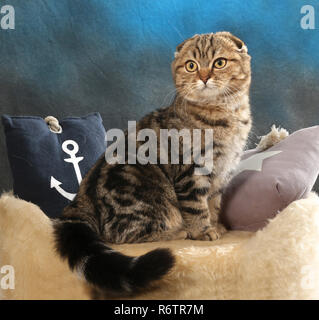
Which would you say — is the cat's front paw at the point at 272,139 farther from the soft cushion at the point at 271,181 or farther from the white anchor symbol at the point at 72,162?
the white anchor symbol at the point at 72,162

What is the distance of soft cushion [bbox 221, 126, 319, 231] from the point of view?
53.3 inches

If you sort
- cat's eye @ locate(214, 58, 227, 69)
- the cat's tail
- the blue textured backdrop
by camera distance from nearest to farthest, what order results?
the cat's tail → cat's eye @ locate(214, 58, 227, 69) → the blue textured backdrop

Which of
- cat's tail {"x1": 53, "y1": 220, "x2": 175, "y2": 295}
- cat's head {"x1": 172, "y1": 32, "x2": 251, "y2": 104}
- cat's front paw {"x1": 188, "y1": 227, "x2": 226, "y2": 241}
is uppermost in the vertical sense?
cat's head {"x1": 172, "y1": 32, "x2": 251, "y2": 104}

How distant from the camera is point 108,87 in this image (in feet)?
8.11

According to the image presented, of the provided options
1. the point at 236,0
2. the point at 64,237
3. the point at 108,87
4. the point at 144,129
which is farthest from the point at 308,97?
the point at 64,237

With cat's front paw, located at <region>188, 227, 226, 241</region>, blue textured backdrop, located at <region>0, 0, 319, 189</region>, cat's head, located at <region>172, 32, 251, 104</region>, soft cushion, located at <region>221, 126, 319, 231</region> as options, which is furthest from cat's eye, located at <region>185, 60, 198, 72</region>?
blue textured backdrop, located at <region>0, 0, 319, 189</region>

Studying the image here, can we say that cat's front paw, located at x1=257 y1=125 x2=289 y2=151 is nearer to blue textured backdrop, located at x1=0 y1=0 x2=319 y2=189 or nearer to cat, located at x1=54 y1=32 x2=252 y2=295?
cat, located at x1=54 y1=32 x2=252 y2=295

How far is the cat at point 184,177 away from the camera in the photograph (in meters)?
1.40

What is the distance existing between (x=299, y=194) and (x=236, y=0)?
1.52m

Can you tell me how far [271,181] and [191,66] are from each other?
19.7 inches

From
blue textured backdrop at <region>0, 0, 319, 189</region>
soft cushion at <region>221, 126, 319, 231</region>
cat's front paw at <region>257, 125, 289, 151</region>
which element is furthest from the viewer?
blue textured backdrop at <region>0, 0, 319, 189</region>

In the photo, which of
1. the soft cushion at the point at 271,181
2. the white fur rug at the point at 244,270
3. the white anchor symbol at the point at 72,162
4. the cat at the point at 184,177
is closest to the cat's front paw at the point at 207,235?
the cat at the point at 184,177

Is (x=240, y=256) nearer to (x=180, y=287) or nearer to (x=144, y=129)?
(x=180, y=287)

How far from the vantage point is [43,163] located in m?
1.76
